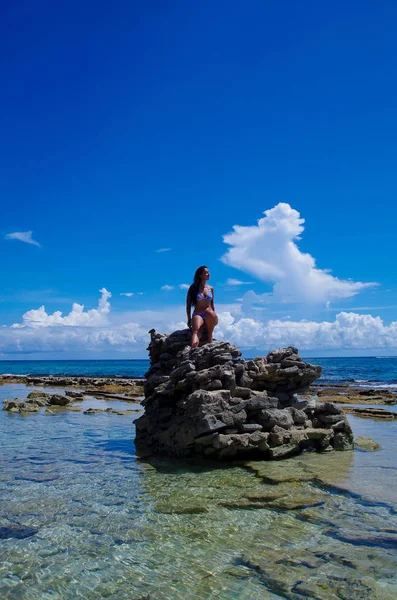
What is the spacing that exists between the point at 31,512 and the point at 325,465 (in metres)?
7.90

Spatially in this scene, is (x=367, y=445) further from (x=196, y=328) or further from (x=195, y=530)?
(x=195, y=530)

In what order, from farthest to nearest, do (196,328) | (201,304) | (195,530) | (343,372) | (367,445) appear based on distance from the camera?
(343,372) → (201,304) → (196,328) → (367,445) → (195,530)

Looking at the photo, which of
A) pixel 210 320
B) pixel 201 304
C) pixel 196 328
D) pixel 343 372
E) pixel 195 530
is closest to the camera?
pixel 195 530

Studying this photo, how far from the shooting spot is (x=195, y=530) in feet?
27.1

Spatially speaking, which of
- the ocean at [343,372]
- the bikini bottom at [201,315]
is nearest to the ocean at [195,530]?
the bikini bottom at [201,315]

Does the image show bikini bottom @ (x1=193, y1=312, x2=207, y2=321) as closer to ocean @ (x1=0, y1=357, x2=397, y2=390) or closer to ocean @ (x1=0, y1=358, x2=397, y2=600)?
ocean @ (x1=0, y1=358, x2=397, y2=600)

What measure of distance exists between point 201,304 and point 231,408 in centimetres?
457

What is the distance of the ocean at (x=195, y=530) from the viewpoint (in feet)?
20.7

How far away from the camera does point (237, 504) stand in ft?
31.3

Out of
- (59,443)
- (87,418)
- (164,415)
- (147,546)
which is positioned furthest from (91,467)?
(87,418)

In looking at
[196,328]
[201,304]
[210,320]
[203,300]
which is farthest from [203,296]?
[196,328]

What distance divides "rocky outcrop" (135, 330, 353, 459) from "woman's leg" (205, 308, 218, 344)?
93cm

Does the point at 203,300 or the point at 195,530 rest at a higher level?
the point at 203,300

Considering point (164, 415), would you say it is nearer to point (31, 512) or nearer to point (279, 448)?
point (279, 448)
